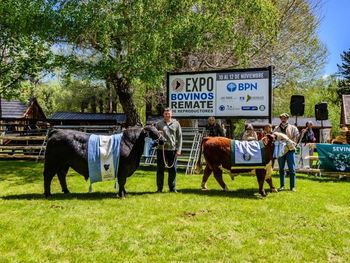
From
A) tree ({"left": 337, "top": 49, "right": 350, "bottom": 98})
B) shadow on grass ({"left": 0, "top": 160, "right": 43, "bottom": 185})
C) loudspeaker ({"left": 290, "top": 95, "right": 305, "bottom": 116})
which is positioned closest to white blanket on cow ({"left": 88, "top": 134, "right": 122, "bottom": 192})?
shadow on grass ({"left": 0, "top": 160, "right": 43, "bottom": 185})


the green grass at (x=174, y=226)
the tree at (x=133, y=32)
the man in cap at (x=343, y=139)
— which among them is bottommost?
the green grass at (x=174, y=226)

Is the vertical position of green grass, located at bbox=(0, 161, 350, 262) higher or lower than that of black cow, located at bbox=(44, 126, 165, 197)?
lower

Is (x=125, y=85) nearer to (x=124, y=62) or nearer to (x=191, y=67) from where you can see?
(x=124, y=62)

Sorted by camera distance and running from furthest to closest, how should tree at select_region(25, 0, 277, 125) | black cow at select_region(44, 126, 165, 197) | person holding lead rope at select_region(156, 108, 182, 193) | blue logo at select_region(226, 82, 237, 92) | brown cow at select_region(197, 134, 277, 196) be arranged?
1. tree at select_region(25, 0, 277, 125)
2. blue logo at select_region(226, 82, 237, 92)
3. person holding lead rope at select_region(156, 108, 182, 193)
4. brown cow at select_region(197, 134, 277, 196)
5. black cow at select_region(44, 126, 165, 197)

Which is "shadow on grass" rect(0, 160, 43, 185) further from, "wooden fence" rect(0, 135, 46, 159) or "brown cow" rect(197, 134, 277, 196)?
"brown cow" rect(197, 134, 277, 196)

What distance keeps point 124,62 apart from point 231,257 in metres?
10.9

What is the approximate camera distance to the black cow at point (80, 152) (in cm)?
906

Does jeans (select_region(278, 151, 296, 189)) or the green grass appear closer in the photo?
the green grass

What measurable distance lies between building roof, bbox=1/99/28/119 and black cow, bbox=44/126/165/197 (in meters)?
30.4

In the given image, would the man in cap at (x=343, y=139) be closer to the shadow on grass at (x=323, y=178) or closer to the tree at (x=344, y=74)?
the shadow on grass at (x=323, y=178)

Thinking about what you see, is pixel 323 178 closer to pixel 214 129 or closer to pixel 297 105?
pixel 297 105

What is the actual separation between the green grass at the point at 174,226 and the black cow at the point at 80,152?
0.56 meters

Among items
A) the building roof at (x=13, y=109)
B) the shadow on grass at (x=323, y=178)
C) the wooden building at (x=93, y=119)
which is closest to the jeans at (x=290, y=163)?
the shadow on grass at (x=323, y=178)

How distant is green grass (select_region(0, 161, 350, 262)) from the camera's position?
5820 mm
